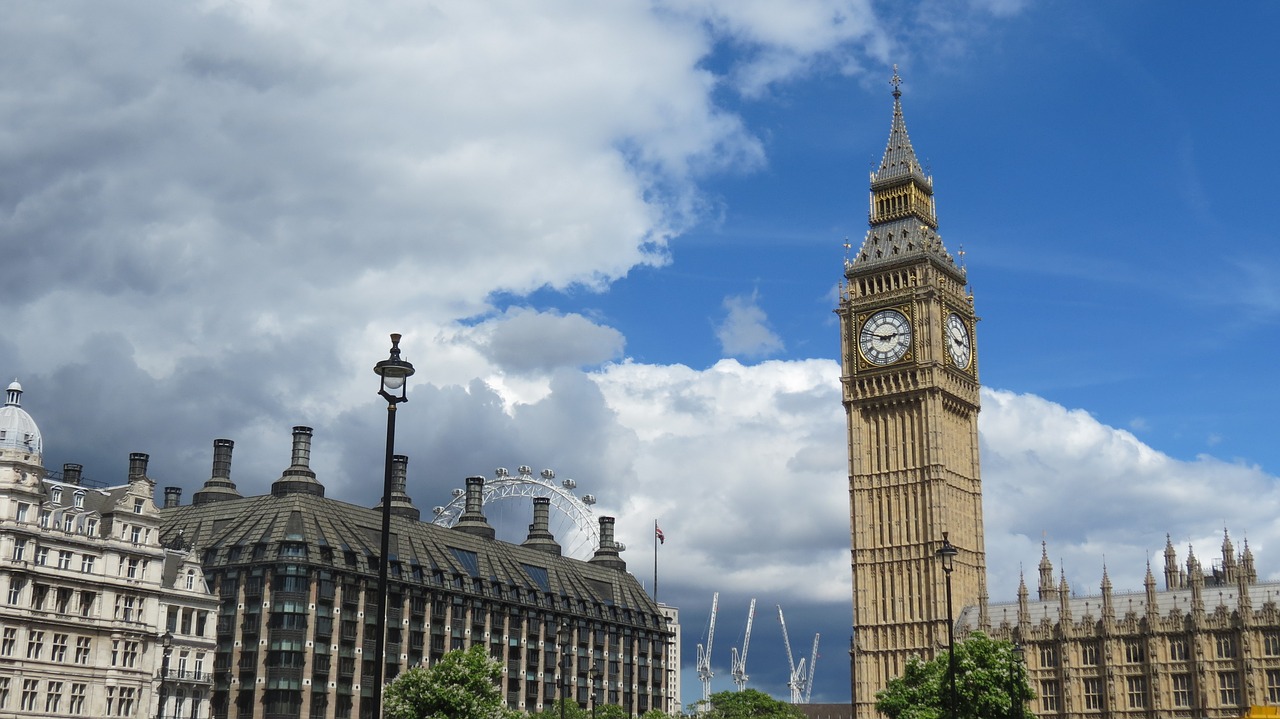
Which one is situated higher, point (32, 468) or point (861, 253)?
point (861, 253)

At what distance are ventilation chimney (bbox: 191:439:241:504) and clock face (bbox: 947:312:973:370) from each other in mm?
91625

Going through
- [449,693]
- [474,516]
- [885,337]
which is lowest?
[449,693]

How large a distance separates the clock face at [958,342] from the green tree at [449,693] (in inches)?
3417

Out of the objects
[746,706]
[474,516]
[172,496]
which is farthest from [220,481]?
[746,706]

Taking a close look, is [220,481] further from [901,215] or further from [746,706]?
[901,215]

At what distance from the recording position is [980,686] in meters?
108

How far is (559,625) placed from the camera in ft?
586

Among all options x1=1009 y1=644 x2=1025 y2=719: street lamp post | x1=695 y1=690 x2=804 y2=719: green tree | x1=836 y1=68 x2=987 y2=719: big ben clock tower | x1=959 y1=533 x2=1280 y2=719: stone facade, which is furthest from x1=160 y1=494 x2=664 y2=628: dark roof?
x1=1009 y1=644 x2=1025 y2=719: street lamp post

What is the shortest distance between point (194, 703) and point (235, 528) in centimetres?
2534

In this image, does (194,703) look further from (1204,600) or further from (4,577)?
(1204,600)

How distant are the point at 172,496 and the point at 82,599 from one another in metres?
60.4

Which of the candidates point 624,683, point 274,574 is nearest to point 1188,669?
point 624,683

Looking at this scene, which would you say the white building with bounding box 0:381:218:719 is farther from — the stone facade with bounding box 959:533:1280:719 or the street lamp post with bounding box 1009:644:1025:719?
the stone facade with bounding box 959:533:1280:719

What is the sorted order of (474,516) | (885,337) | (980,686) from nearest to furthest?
1. (980,686)
2. (885,337)
3. (474,516)
